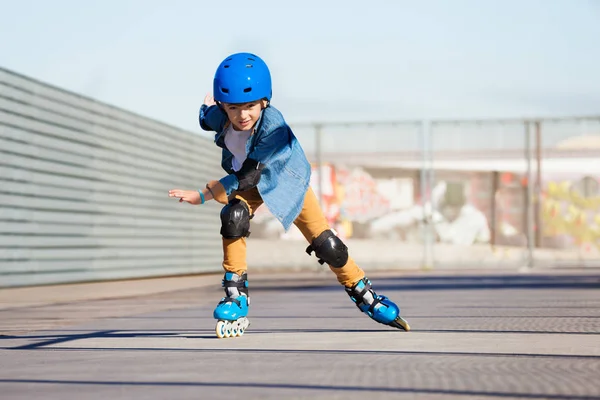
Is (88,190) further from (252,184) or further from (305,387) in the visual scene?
(305,387)

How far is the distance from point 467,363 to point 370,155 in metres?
16.4

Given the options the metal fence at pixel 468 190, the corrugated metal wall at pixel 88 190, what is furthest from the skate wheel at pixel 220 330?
the metal fence at pixel 468 190

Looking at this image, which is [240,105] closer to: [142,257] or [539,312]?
[539,312]

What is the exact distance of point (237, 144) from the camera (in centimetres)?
641

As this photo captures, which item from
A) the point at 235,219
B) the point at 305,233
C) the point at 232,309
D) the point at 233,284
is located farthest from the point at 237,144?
the point at 232,309

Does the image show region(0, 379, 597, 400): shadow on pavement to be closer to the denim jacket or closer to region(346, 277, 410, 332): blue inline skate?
the denim jacket

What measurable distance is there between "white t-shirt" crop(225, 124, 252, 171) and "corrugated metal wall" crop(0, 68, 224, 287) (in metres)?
8.22

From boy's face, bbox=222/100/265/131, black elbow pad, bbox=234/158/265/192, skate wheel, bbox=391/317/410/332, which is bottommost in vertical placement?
skate wheel, bbox=391/317/410/332

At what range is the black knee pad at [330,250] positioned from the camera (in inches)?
256

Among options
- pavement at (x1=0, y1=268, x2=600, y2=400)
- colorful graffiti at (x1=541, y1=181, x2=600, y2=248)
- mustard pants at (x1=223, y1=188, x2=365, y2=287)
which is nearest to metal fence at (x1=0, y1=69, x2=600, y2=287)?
colorful graffiti at (x1=541, y1=181, x2=600, y2=248)

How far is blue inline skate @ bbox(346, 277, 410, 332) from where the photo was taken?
6496mm

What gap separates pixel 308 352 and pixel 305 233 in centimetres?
141

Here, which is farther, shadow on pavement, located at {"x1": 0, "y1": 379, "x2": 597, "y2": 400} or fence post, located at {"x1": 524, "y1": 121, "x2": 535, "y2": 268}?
fence post, located at {"x1": 524, "y1": 121, "x2": 535, "y2": 268}

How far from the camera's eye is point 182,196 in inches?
237
